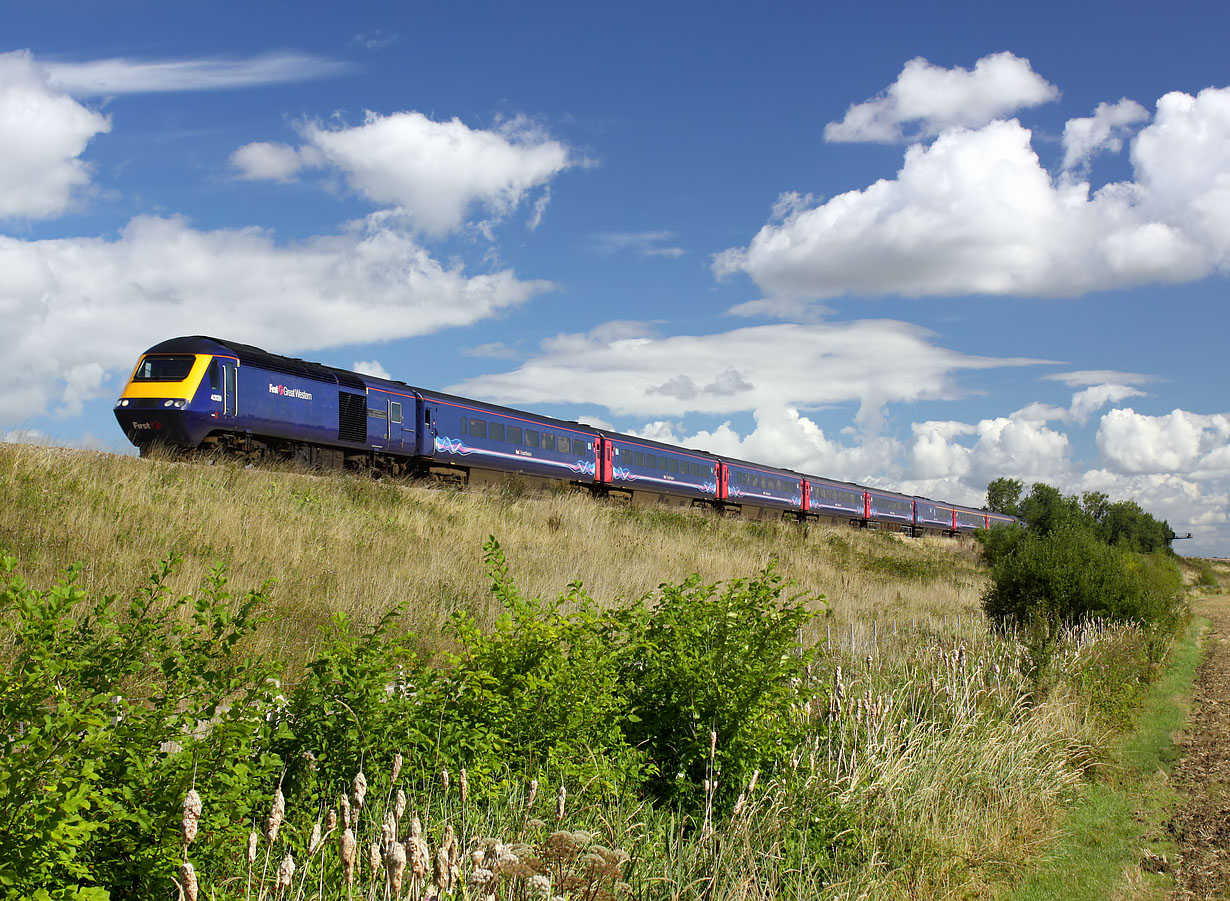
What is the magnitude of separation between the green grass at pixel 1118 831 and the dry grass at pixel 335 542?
100 inches

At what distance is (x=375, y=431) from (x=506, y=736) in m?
16.6

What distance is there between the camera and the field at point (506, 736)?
309cm

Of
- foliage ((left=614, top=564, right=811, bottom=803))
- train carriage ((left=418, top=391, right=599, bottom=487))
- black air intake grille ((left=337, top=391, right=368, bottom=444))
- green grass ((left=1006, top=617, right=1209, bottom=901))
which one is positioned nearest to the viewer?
foliage ((left=614, top=564, right=811, bottom=803))

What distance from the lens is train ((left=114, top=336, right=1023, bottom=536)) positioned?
1650 centimetres

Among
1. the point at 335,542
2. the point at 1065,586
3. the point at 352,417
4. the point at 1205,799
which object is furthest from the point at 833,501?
the point at 1205,799

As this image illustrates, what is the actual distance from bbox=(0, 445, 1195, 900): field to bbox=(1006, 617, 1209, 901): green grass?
18 cm

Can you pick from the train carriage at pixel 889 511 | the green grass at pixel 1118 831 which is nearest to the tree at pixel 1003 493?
the train carriage at pixel 889 511

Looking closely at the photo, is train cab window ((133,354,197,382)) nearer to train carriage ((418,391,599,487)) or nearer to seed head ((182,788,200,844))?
train carriage ((418,391,599,487))

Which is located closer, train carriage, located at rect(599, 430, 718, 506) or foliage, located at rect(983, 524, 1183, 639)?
foliage, located at rect(983, 524, 1183, 639)

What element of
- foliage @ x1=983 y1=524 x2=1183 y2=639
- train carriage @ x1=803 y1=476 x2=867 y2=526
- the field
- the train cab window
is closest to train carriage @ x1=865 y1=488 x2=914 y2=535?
train carriage @ x1=803 y1=476 x2=867 y2=526

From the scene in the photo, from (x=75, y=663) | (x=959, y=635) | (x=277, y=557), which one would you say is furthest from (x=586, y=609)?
(x=959, y=635)

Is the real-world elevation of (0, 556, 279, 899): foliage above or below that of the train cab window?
below

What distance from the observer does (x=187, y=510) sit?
448 inches

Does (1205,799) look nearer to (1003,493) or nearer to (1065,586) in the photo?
(1065,586)
